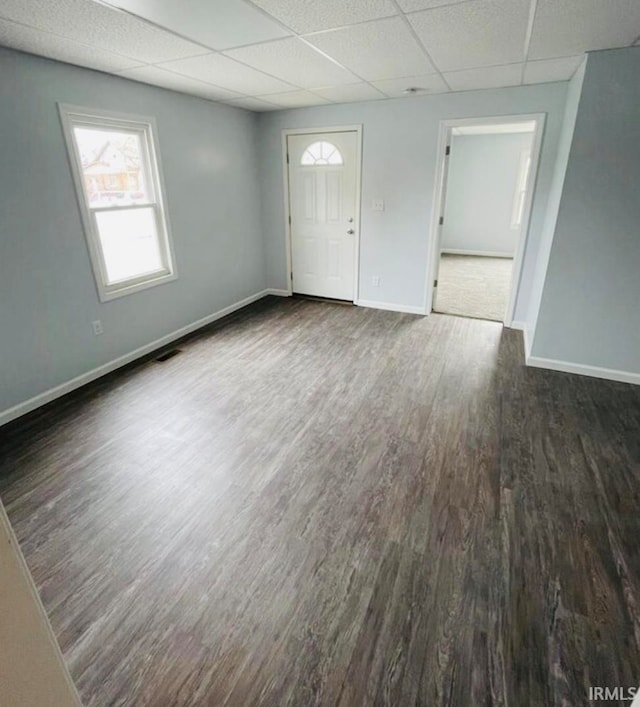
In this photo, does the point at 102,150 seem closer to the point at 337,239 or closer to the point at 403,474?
the point at 337,239

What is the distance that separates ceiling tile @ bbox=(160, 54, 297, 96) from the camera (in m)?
2.84

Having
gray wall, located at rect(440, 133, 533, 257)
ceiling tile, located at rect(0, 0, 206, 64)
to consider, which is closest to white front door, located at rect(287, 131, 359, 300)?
ceiling tile, located at rect(0, 0, 206, 64)

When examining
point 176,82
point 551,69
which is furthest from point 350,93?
point 551,69

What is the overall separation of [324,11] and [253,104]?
107 inches

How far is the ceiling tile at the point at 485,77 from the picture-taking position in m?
3.14

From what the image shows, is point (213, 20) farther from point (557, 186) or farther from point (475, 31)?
point (557, 186)

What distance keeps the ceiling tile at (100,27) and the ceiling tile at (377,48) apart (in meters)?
0.89

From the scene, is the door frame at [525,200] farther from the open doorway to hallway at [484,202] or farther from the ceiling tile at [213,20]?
the ceiling tile at [213,20]

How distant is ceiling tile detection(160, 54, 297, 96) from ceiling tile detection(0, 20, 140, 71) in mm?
369

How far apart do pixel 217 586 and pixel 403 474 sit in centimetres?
117

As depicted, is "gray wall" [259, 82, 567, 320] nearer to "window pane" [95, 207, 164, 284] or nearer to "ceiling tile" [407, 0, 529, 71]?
"ceiling tile" [407, 0, 529, 71]

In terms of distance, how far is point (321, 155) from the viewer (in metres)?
4.86

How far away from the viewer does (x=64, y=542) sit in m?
1.88

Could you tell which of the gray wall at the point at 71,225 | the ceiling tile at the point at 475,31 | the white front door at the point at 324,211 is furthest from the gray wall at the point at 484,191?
the ceiling tile at the point at 475,31
